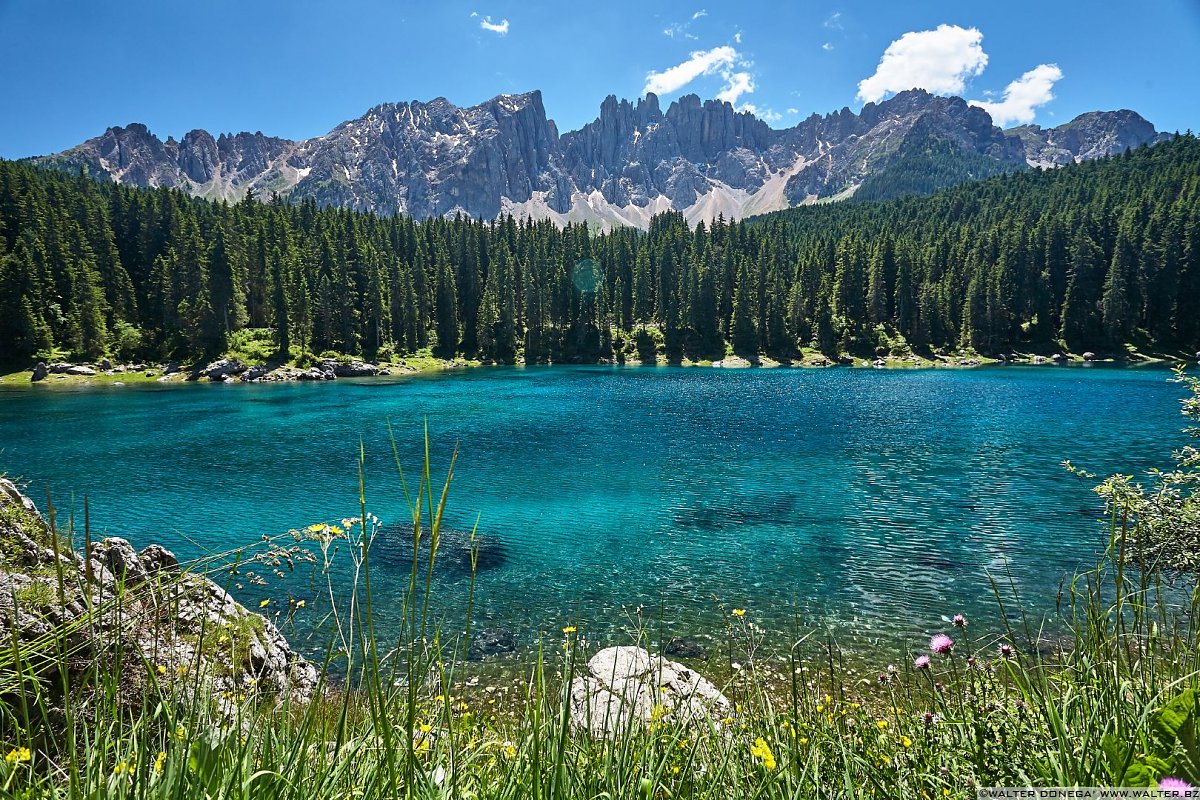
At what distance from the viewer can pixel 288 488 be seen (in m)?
23.0

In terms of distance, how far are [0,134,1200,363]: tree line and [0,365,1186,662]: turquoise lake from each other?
1466 inches

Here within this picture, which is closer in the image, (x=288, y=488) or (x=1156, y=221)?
(x=288, y=488)

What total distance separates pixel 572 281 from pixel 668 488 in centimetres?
9325

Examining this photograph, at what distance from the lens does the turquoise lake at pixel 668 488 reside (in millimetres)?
13500

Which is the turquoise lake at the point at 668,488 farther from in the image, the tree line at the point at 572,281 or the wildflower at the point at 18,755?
the tree line at the point at 572,281

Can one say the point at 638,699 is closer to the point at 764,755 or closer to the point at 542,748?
the point at 764,755

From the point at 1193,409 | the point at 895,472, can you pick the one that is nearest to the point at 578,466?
the point at 895,472

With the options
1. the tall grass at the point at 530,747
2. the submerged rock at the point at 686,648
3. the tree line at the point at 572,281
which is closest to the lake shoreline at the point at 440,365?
the tree line at the point at 572,281

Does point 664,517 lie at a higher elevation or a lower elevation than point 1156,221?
lower

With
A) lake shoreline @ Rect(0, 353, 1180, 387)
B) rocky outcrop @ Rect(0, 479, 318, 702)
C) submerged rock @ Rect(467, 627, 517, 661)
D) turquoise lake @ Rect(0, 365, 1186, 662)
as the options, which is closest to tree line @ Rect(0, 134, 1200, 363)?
lake shoreline @ Rect(0, 353, 1180, 387)

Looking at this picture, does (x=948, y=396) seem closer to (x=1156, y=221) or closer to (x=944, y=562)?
(x=944, y=562)

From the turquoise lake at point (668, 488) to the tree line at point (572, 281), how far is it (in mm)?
37234

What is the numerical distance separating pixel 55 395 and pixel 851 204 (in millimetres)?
203367

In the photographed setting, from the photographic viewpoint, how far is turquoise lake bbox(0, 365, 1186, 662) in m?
13.5
